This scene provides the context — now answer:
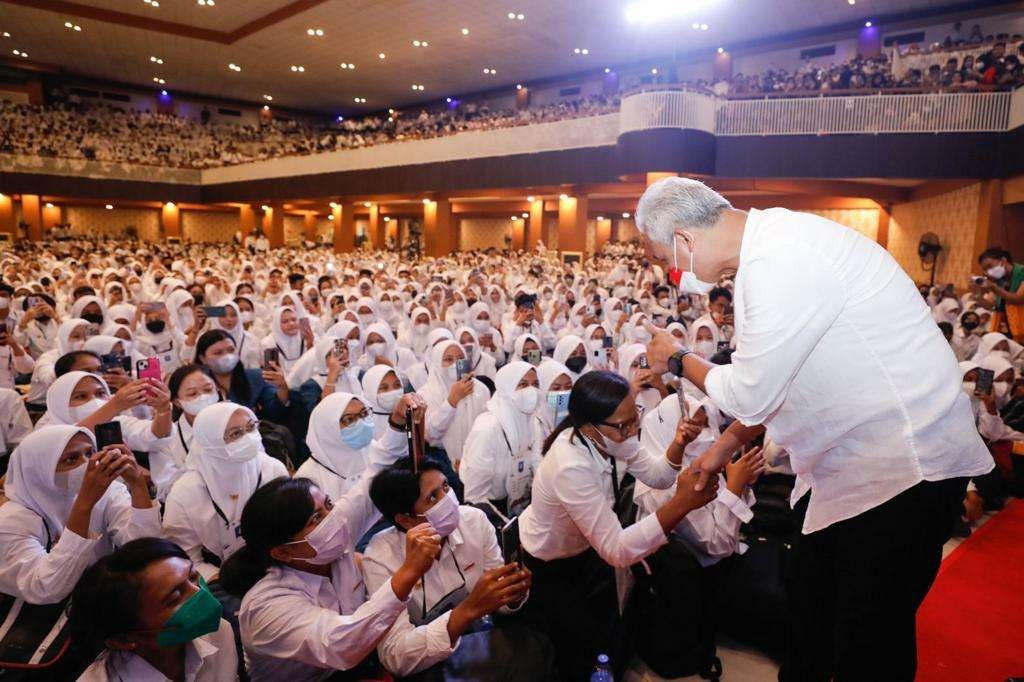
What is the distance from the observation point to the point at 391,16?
20953 mm

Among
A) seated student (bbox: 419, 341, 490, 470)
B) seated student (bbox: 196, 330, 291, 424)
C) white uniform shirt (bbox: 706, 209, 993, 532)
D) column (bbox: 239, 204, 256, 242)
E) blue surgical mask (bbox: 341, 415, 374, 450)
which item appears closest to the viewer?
white uniform shirt (bbox: 706, 209, 993, 532)

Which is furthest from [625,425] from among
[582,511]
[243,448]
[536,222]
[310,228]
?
[310,228]

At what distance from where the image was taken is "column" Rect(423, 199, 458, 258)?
24.7 meters

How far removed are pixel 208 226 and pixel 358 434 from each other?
131ft

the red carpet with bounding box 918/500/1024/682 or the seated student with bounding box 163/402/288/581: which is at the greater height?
the seated student with bounding box 163/402/288/581

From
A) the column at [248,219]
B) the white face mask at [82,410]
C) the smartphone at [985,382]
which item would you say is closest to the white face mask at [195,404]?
the white face mask at [82,410]

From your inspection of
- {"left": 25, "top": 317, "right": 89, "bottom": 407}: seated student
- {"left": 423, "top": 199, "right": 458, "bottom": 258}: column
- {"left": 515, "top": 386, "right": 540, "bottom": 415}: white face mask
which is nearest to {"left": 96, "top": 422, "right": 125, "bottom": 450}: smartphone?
{"left": 515, "top": 386, "right": 540, "bottom": 415}: white face mask

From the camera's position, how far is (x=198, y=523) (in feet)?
10.5

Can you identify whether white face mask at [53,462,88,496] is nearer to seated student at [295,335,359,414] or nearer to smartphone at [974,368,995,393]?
seated student at [295,335,359,414]

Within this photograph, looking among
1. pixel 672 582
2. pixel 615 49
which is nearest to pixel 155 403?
pixel 672 582

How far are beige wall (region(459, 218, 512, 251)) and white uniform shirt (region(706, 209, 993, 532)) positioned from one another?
32.8 m

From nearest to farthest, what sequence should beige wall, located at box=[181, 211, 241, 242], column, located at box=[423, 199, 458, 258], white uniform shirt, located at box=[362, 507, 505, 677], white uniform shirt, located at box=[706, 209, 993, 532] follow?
white uniform shirt, located at box=[706, 209, 993, 532] < white uniform shirt, located at box=[362, 507, 505, 677] < column, located at box=[423, 199, 458, 258] < beige wall, located at box=[181, 211, 241, 242]

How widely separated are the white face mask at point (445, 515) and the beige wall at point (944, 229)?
612 inches

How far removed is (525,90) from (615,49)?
6.53 m
